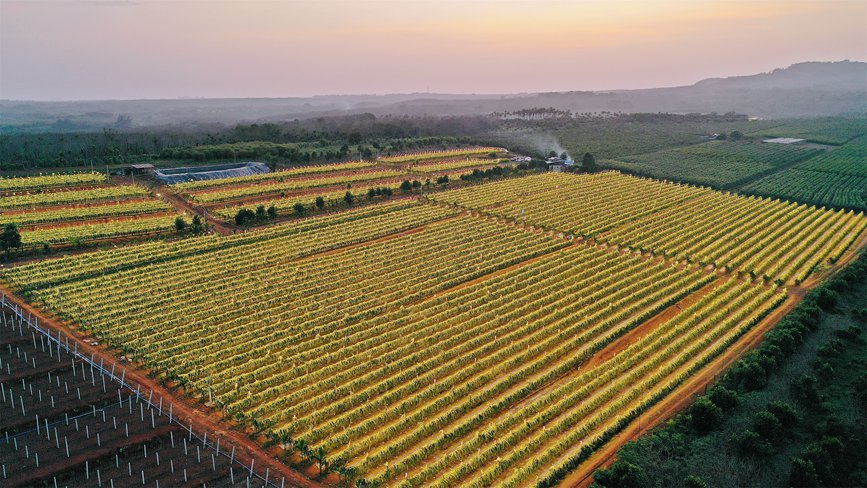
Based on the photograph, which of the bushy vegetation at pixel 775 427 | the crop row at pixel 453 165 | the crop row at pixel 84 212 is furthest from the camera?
the crop row at pixel 453 165

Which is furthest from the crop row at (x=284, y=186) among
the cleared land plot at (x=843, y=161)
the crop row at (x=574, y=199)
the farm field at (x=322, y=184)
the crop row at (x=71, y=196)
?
the cleared land plot at (x=843, y=161)

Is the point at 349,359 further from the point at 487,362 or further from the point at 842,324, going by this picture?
the point at 842,324

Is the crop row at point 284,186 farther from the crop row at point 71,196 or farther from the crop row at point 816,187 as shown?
the crop row at point 816,187

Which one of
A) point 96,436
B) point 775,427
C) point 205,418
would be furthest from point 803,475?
point 96,436

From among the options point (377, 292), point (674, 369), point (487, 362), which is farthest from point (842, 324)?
point (377, 292)

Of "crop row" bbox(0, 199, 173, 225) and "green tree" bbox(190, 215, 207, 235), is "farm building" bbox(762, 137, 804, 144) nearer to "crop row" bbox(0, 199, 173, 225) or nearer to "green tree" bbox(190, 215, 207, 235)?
"green tree" bbox(190, 215, 207, 235)

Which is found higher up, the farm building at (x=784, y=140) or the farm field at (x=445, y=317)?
the farm building at (x=784, y=140)
